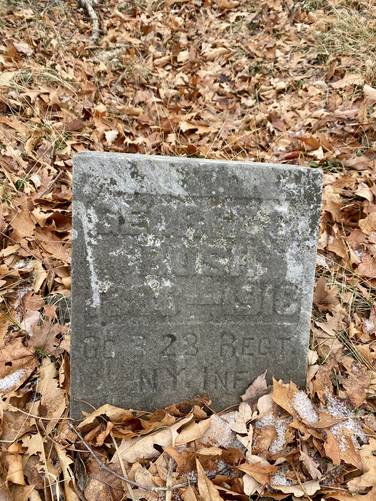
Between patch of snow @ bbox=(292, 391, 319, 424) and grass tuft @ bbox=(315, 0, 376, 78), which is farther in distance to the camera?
grass tuft @ bbox=(315, 0, 376, 78)

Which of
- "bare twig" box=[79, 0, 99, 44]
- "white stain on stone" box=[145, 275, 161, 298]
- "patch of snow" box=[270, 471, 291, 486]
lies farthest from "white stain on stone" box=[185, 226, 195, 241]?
"bare twig" box=[79, 0, 99, 44]

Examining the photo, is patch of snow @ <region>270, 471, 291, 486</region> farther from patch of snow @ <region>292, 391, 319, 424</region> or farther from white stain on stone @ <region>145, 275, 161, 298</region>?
white stain on stone @ <region>145, 275, 161, 298</region>

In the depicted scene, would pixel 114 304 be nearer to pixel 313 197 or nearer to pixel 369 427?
pixel 313 197

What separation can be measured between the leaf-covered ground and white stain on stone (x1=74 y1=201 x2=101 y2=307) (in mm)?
463

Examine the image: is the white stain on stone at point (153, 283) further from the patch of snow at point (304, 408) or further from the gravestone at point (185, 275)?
the patch of snow at point (304, 408)

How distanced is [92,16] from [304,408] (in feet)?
16.6

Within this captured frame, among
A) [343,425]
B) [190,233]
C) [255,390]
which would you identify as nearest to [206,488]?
[255,390]

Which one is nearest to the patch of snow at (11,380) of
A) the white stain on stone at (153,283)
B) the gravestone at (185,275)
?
the gravestone at (185,275)

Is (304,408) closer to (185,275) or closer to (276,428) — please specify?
(276,428)

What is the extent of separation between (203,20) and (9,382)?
16.6 feet

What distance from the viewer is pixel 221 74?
447cm

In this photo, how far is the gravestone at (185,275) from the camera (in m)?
1.52

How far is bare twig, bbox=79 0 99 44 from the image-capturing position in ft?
16.1

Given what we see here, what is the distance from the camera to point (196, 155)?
329cm
